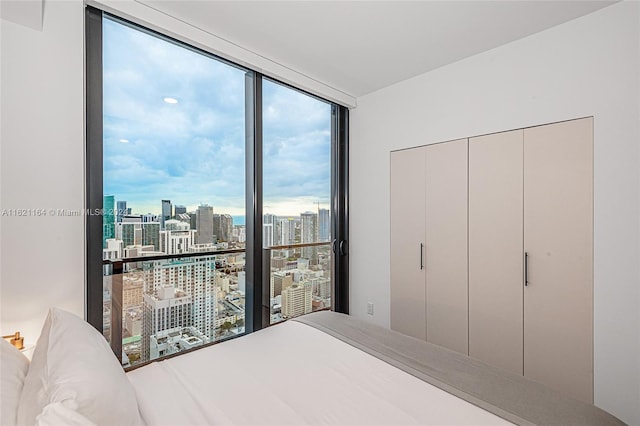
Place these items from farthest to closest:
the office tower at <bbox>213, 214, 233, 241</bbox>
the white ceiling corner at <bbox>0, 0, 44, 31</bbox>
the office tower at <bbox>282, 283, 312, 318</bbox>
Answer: the office tower at <bbox>282, 283, 312, 318</bbox>, the office tower at <bbox>213, 214, 233, 241</bbox>, the white ceiling corner at <bbox>0, 0, 44, 31</bbox>

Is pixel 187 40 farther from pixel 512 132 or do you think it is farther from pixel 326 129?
pixel 512 132

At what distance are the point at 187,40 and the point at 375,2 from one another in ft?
4.34

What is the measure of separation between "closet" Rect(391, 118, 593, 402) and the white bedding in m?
1.42

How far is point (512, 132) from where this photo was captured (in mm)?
2467

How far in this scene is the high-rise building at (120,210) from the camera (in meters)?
2.09

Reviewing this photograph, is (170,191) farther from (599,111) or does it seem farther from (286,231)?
(599,111)

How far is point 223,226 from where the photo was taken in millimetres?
2678

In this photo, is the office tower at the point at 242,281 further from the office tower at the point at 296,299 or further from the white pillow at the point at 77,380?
the white pillow at the point at 77,380

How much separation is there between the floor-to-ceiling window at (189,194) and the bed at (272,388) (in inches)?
32.2

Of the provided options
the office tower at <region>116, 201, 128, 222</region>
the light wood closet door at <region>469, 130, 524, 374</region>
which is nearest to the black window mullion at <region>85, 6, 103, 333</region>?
the office tower at <region>116, 201, 128, 222</region>

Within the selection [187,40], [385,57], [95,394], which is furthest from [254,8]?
[95,394]

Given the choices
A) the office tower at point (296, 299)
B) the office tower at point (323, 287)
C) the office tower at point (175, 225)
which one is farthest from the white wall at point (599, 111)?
the office tower at point (175, 225)

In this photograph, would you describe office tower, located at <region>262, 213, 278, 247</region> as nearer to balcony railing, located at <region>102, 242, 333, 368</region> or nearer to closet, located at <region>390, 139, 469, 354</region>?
balcony railing, located at <region>102, 242, 333, 368</region>

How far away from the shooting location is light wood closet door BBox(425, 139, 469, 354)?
108 inches
